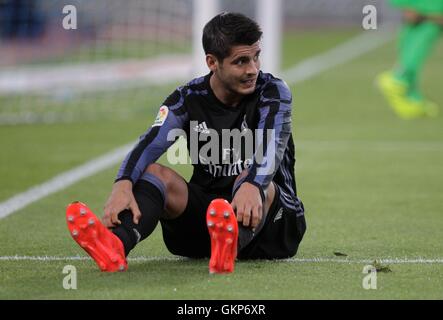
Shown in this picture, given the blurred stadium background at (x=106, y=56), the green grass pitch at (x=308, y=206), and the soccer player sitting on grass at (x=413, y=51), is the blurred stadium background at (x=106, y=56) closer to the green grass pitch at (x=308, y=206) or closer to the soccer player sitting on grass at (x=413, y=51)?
the green grass pitch at (x=308, y=206)

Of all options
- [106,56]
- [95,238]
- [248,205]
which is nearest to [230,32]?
[248,205]

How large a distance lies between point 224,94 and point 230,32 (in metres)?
0.33

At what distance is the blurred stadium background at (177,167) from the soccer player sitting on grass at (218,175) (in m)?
0.13

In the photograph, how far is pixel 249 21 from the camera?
5.11 meters

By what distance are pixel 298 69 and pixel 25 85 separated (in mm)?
5160

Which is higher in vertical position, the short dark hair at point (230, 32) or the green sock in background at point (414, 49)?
the short dark hair at point (230, 32)

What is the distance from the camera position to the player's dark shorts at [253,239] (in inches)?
205

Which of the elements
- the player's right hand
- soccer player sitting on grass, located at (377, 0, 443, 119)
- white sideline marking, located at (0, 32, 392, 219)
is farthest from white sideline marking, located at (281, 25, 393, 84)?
the player's right hand

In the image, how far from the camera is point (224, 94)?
5293mm

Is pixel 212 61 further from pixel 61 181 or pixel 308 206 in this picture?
pixel 61 181

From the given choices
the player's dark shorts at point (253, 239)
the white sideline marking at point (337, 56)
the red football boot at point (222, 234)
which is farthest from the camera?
the white sideline marking at point (337, 56)

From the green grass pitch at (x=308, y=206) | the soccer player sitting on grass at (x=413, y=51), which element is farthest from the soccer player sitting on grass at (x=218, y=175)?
the soccer player sitting on grass at (x=413, y=51)

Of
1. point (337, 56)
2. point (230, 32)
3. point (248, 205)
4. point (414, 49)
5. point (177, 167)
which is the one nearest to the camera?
point (248, 205)
